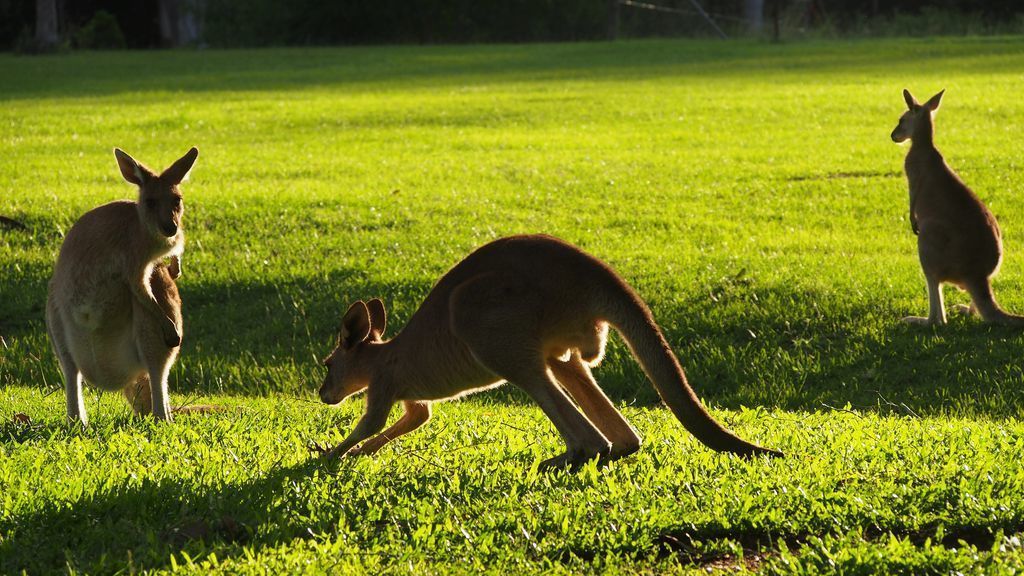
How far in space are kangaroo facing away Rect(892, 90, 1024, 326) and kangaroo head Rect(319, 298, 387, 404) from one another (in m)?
4.04

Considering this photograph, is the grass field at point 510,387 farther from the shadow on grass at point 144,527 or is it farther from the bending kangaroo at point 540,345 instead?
the bending kangaroo at point 540,345

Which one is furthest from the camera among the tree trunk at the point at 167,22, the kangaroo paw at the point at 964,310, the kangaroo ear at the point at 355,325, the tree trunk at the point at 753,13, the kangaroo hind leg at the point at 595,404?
the tree trunk at the point at 167,22

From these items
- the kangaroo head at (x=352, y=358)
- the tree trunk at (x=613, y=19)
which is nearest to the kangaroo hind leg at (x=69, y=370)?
the kangaroo head at (x=352, y=358)

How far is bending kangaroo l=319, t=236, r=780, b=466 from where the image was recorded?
15.6ft

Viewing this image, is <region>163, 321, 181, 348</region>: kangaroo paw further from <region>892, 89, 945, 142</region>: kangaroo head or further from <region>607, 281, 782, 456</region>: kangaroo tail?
<region>892, 89, 945, 142</region>: kangaroo head

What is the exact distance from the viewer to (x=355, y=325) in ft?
18.0

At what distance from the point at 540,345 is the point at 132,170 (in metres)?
1.99

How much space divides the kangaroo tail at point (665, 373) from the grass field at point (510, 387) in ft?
0.51

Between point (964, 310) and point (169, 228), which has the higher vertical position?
point (169, 228)

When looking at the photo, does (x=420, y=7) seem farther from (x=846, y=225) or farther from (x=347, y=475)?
(x=347, y=475)

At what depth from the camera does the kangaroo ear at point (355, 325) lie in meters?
5.46

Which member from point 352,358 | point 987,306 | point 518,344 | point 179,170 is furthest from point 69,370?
point 987,306

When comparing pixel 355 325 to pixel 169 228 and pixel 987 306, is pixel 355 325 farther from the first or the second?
pixel 987 306

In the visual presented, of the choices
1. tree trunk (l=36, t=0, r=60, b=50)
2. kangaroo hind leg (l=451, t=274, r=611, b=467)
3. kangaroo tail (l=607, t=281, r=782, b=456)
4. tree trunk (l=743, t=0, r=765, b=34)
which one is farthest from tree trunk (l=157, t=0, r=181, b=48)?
kangaroo tail (l=607, t=281, r=782, b=456)
